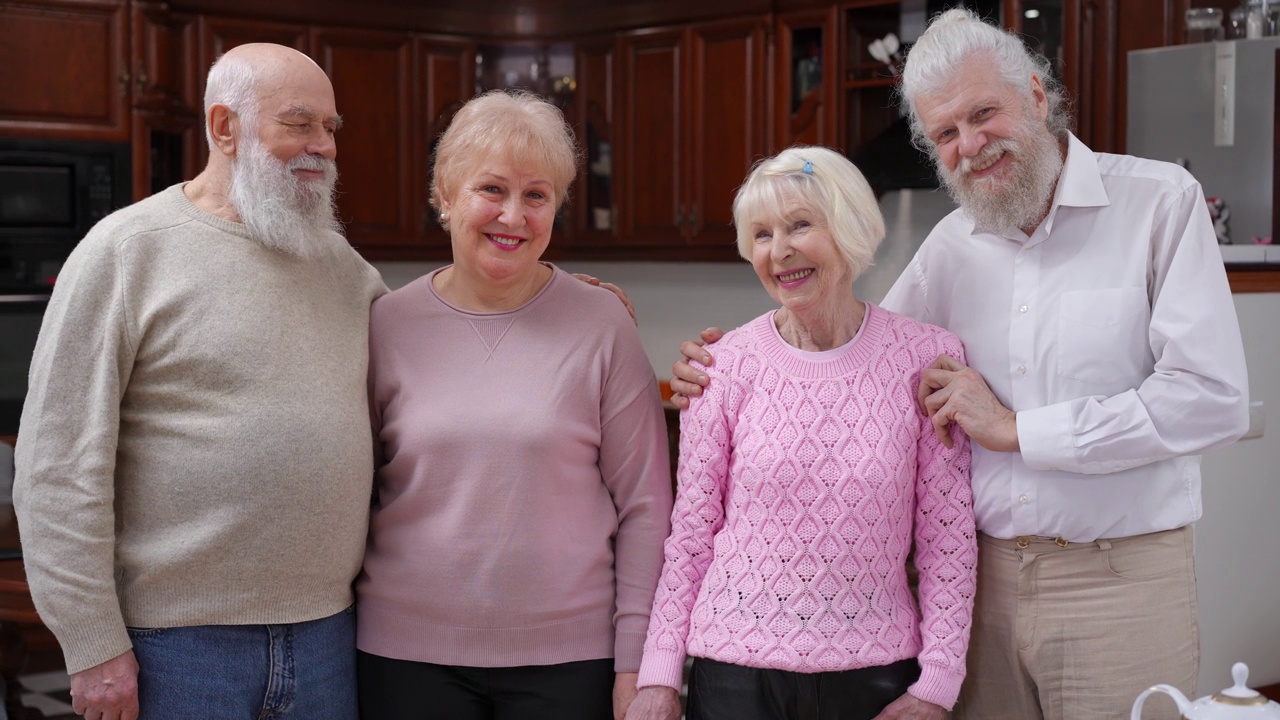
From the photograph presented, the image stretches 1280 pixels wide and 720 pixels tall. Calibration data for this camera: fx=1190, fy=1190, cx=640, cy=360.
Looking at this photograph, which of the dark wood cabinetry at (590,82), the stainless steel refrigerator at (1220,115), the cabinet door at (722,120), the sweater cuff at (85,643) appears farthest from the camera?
the cabinet door at (722,120)

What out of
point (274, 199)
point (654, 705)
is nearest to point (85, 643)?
point (274, 199)

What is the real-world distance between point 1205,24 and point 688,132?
190 cm

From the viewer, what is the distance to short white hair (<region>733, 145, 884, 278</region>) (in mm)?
1768

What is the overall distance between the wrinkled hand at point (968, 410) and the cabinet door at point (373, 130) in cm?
349

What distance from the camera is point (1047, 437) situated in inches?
67.5

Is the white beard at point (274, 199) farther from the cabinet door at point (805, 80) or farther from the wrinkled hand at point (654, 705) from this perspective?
the cabinet door at point (805, 80)

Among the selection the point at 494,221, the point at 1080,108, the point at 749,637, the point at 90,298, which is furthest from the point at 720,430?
the point at 1080,108

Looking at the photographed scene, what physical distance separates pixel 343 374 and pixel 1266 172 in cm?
305

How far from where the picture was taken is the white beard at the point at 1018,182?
1.80 metres

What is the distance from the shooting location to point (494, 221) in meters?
1.85

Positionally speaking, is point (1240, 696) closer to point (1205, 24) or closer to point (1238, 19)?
point (1205, 24)

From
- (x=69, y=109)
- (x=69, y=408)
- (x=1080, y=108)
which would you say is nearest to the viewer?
(x=69, y=408)

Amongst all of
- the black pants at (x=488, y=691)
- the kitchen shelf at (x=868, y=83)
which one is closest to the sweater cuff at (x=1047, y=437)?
the black pants at (x=488, y=691)

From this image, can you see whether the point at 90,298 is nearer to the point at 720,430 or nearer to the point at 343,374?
the point at 343,374
